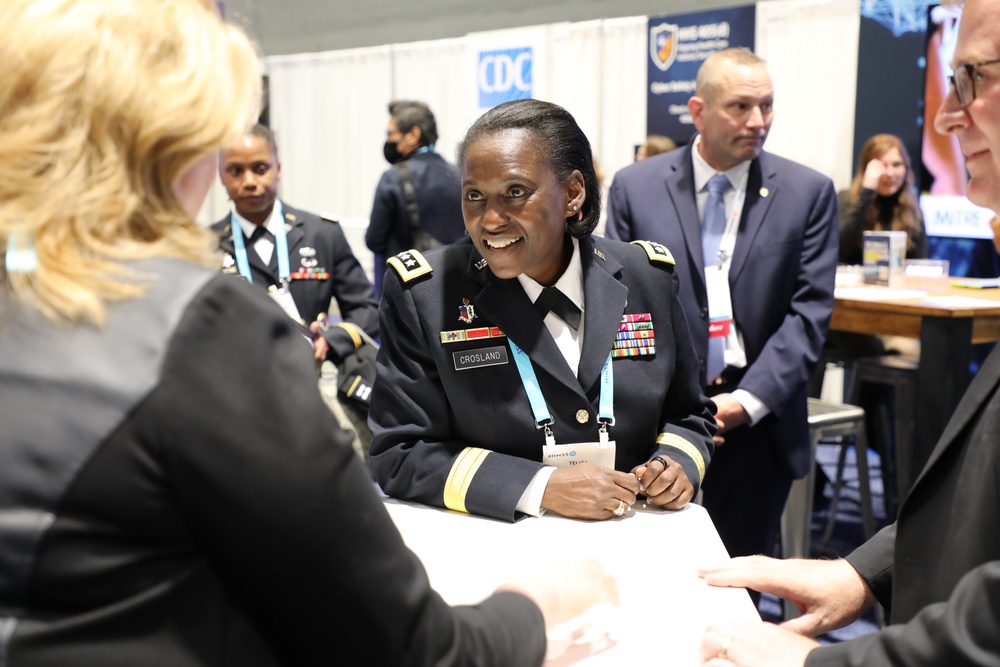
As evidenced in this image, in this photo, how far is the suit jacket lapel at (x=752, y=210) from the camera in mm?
2942

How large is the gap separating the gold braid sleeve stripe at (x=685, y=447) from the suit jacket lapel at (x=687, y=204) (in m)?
1.03

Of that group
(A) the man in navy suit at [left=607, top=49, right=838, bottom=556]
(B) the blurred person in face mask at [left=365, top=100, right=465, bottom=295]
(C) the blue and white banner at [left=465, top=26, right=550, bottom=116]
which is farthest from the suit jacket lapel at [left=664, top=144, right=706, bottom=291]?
(C) the blue and white banner at [left=465, top=26, right=550, bottom=116]

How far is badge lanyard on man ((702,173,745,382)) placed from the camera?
293cm

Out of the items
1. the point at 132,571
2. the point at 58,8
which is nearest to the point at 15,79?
the point at 58,8

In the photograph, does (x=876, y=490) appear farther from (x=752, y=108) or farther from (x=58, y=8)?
(x=58, y=8)

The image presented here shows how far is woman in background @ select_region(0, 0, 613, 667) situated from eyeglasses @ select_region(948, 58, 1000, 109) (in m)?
1.00

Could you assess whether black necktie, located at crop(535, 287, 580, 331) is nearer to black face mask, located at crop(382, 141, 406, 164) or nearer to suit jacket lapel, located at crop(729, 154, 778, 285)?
suit jacket lapel, located at crop(729, 154, 778, 285)

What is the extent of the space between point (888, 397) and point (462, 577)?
4.47 m

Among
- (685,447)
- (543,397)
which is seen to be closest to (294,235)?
(543,397)

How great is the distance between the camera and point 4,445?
74cm

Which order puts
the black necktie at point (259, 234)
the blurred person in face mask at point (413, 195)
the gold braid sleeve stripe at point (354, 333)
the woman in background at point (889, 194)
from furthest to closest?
the blurred person in face mask at point (413, 195)
the woman in background at point (889, 194)
the black necktie at point (259, 234)
the gold braid sleeve stripe at point (354, 333)

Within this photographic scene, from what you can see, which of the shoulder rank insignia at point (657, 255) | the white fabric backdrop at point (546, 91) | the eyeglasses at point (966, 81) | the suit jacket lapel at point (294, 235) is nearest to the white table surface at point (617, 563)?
the shoulder rank insignia at point (657, 255)

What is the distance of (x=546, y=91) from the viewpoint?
8.21 m

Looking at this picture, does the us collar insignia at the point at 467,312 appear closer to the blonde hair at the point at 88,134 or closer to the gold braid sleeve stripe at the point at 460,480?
the gold braid sleeve stripe at the point at 460,480
